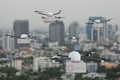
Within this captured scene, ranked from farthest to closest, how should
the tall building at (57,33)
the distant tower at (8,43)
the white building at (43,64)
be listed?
the tall building at (57,33), the distant tower at (8,43), the white building at (43,64)

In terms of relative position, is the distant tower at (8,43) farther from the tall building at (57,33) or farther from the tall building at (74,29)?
the tall building at (74,29)

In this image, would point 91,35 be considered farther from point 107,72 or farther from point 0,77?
point 0,77

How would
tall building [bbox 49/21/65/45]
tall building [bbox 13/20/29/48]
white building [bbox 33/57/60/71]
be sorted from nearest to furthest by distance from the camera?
white building [bbox 33/57/60/71]
tall building [bbox 13/20/29/48]
tall building [bbox 49/21/65/45]

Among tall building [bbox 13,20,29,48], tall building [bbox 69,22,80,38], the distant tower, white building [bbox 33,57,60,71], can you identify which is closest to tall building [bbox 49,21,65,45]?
tall building [bbox 69,22,80,38]

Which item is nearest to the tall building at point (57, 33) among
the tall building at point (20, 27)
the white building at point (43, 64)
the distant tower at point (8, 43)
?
the tall building at point (20, 27)

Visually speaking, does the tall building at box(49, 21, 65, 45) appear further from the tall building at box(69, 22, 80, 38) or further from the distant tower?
the distant tower

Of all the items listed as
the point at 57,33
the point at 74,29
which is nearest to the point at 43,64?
the point at 74,29

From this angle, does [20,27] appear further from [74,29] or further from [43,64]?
[43,64]

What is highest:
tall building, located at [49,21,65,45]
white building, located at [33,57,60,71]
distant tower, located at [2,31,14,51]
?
tall building, located at [49,21,65,45]

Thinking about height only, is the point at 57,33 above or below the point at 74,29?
below
